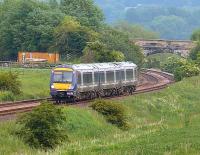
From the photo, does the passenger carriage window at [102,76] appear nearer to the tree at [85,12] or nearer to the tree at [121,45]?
the tree at [121,45]

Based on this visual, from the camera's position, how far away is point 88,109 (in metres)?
40.3

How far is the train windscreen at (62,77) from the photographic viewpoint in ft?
158

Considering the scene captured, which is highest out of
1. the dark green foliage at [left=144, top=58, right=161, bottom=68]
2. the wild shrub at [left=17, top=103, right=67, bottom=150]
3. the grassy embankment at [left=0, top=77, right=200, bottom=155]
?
the wild shrub at [left=17, top=103, right=67, bottom=150]

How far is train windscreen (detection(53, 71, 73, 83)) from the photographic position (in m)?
48.2

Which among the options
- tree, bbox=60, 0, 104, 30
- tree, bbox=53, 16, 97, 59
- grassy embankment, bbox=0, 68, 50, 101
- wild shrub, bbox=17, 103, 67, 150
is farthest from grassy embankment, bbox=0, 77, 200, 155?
tree, bbox=60, 0, 104, 30

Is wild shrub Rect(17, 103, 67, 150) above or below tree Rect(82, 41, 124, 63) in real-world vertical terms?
below

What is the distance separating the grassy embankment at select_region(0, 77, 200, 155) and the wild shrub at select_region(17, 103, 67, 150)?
52 cm

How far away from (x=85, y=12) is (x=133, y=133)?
83.7 m

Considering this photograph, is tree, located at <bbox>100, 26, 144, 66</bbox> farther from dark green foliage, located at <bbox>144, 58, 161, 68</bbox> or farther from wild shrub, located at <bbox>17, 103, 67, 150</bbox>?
wild shrub, located at <bbox>17, 103, 67, 150</bbox>

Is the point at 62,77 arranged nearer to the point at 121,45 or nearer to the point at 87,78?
the point at 87,78

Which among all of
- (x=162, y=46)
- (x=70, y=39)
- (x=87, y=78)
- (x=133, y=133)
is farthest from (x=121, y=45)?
(x=162, y=46)

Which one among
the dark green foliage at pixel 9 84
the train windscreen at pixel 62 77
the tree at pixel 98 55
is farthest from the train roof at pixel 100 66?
the tree at pixel 98 55

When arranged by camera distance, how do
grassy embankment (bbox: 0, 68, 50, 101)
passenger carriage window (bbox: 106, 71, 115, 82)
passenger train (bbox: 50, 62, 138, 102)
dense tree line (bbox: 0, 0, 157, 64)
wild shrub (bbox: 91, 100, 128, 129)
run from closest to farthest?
wild shrub (bbox: 91, 100, 128, 129) → passenger train (bbox: 50, 62, 138, 102) → grassy embankment (bbox: 0, 68, 50, 101) → passenger carriage window (bbox: 106, 71, 115, 82) → dense tree line (bbox: 0, 0, 157, 64)

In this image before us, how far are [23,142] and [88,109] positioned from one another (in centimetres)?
1096
